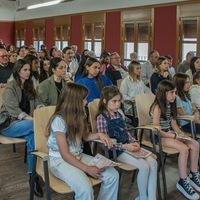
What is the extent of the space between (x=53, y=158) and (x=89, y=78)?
182cm

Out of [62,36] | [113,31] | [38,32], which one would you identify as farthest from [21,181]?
[38,32]

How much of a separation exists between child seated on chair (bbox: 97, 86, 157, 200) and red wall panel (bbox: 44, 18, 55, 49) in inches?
367

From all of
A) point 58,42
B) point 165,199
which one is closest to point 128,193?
point 165,199

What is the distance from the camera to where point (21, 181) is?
3.10 meters

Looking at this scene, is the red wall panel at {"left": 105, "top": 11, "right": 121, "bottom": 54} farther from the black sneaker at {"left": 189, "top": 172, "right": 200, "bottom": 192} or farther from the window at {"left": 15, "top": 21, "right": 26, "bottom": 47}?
the black sneaker at {"left": 189, "top": 172, "right": 200, "bottom": 192}

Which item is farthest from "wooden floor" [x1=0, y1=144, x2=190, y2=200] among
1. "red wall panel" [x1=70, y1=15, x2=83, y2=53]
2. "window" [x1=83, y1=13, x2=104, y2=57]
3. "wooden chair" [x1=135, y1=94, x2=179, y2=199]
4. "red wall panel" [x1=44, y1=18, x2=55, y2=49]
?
"red wall panel" [x1=44, y1=18, x2=55, y2=49]

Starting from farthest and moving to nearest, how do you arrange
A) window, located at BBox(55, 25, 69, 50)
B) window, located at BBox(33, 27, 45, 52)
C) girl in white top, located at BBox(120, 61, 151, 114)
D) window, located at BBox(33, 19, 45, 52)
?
window, located at BBox(33, 27, 45, 52) → window, located at BBox(33, 19, 45, 52) → window, located at BBox(55, 25, 69, 50) → girl in white top, located at BBox(120, 61, 151, 114)

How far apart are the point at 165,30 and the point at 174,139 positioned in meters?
4.92

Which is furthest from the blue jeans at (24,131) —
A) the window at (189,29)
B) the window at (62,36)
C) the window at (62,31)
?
the window at (62,36)

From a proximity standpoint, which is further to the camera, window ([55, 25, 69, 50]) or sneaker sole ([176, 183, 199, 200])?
window ([55, 25, 69, 50])

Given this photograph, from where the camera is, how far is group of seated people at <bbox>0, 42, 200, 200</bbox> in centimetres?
219

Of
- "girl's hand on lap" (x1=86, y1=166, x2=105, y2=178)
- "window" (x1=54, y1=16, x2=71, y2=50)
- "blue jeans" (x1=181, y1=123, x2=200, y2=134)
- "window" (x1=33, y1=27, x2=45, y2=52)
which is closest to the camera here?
"girl's hand on lap" (x1=86, y1=166, x2=105, y2=178)

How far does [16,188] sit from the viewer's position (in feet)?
9.67

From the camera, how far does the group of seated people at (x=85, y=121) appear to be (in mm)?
2191
